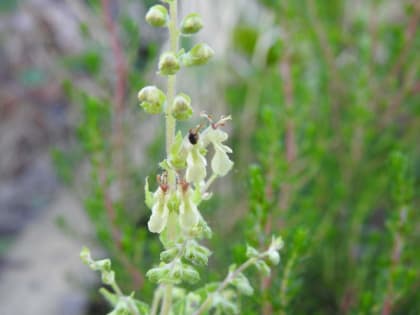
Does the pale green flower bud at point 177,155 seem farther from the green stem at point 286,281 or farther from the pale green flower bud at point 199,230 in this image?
the green stem at point 286,281

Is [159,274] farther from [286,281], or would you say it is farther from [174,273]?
[286,281]

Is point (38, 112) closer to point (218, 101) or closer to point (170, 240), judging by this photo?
point (218, 101)

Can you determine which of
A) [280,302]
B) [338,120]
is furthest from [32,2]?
[280,302]

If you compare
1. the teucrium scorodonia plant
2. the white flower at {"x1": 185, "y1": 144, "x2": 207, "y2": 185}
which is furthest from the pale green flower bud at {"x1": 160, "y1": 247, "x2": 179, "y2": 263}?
the white flower at {"x1": 185, "y1": 144, "x2": 207, "y2": 185}

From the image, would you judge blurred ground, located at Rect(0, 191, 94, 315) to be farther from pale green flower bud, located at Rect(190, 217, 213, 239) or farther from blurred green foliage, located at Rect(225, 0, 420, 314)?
pale green flower bud, located at Rect(190, 217, 213, 239)

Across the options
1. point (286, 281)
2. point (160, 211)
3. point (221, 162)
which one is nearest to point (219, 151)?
point (221, 162)

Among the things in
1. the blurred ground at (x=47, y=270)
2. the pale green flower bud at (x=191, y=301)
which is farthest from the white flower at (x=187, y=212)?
the blurred ground at (x=47, y=270)
